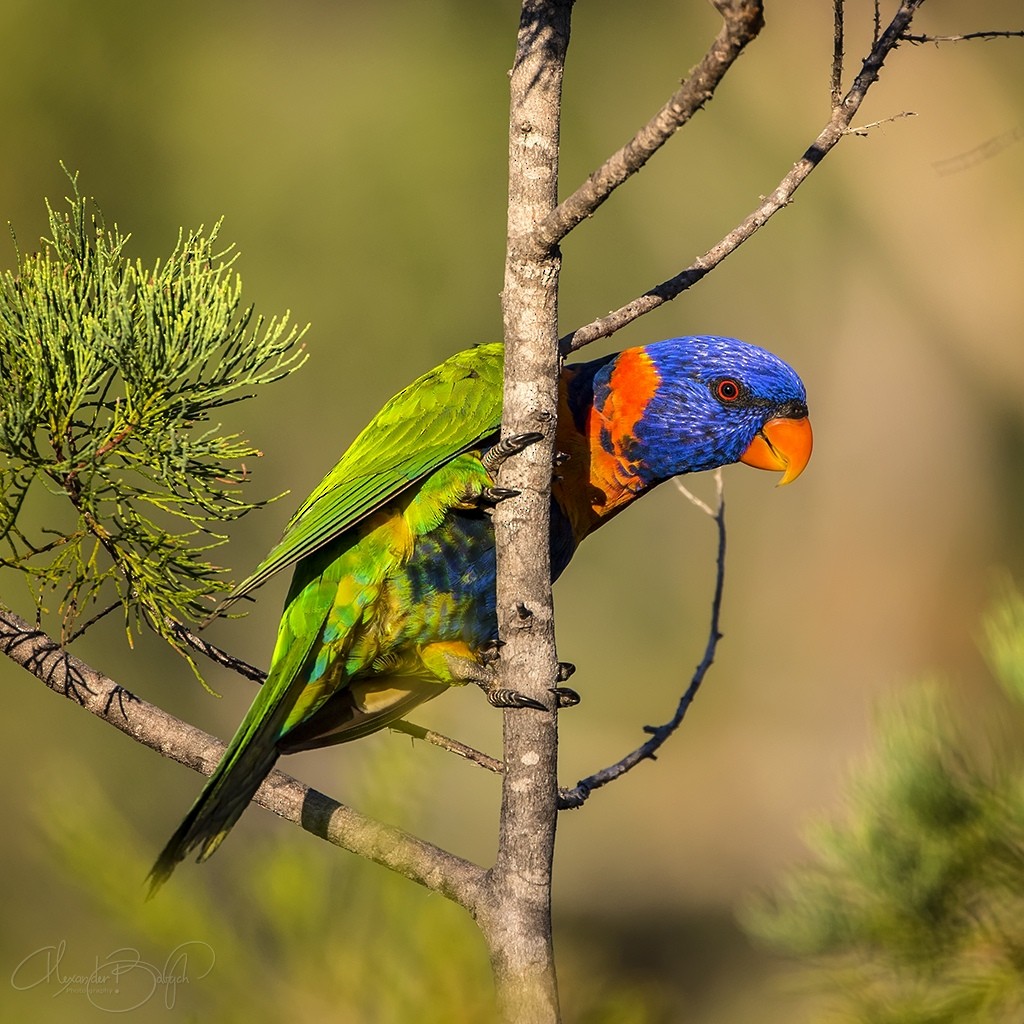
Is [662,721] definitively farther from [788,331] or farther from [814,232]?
[814,232]

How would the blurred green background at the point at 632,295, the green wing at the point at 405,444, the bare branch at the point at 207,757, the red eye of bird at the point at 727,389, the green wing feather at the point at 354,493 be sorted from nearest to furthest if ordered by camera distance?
the bare branch at the point at 207,757, the green wing feather at the point at 354,493, the green wing at the point at 405,444, the red eye of bird at the point at 727,389, the blurred green background at the point at 632,295

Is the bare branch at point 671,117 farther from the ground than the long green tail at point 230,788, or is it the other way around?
the bare branch at point 671,117

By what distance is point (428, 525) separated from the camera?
2.11 m

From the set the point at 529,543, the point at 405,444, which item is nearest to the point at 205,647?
the point at 529,543

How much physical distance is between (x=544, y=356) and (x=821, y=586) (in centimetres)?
477

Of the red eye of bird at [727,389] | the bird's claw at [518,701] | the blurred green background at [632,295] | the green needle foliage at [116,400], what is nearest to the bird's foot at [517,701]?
the bird's claw at [518,701]

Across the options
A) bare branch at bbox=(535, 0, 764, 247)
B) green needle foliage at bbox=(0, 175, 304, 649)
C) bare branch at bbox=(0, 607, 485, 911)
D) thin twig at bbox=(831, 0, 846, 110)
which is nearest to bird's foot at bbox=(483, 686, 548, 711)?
bare branch at bbox=(0, 607, 485, 911)

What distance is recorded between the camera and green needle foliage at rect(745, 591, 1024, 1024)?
123 centimetres

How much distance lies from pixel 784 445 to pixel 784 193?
3.60ft

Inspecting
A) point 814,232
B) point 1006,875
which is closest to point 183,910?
point 1006,875

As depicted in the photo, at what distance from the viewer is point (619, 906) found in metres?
6.38

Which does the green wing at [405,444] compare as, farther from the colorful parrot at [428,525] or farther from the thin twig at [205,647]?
the thin twig at [205,647]

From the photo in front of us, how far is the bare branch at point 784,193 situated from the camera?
1.49 meters

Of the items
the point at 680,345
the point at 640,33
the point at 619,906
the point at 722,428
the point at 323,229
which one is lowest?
the point at 619,906
